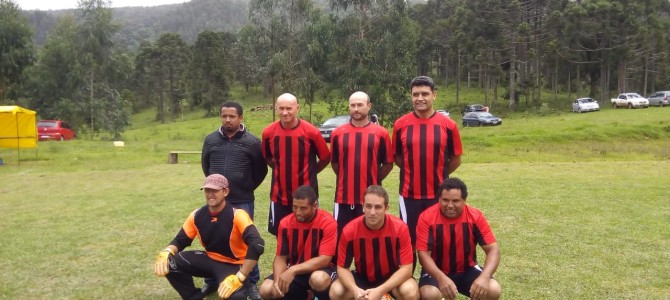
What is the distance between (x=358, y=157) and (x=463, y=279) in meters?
1.38

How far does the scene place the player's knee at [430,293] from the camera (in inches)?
166

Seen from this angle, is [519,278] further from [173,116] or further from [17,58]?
[173,116]

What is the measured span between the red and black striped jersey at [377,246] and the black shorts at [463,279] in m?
0.23

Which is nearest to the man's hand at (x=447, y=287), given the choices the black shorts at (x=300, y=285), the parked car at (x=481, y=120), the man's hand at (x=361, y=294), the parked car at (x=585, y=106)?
the man's hand at (x=361, y=294)

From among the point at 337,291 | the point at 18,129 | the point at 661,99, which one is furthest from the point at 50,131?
the point at 661,99

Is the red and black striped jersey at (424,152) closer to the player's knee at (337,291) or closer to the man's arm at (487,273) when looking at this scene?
the man's arm at (487,273)

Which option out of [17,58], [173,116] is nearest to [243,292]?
[17,58]

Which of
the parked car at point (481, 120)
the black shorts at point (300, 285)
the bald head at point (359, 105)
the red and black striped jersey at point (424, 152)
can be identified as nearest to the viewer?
the black shorts at point (300, 285)

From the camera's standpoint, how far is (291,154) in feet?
16.8

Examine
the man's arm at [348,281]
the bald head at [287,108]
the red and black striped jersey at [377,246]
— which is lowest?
the man's arm at [348,281]

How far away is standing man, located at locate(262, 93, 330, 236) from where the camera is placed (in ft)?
16.8

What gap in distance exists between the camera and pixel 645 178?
12742 millimetres

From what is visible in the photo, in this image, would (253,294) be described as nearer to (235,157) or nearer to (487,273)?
(235,157)

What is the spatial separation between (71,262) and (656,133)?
2706cm
